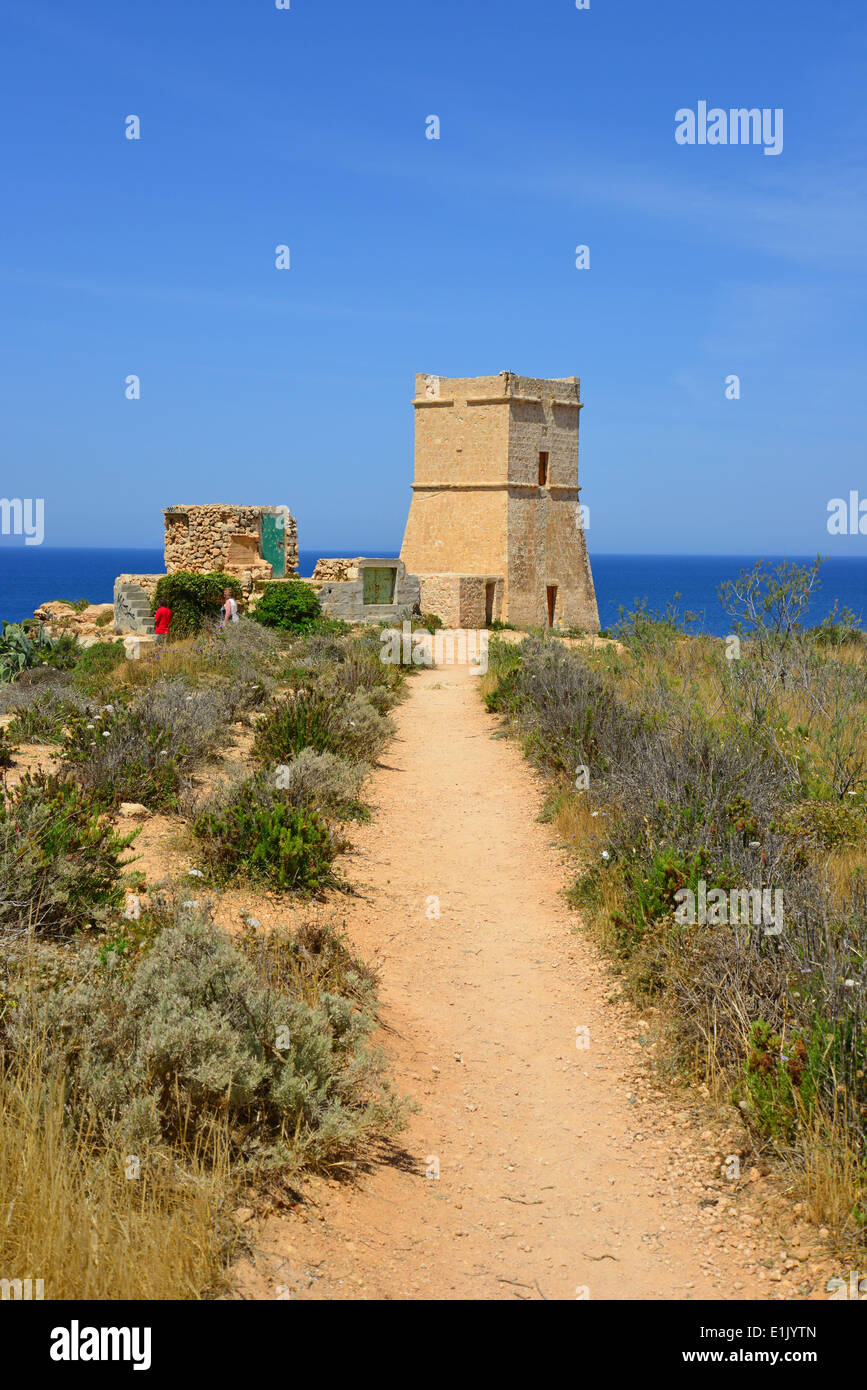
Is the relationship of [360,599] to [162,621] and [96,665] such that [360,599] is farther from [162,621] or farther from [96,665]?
[96,665]

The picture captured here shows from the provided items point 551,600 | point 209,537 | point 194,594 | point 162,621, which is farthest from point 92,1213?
point 551,600

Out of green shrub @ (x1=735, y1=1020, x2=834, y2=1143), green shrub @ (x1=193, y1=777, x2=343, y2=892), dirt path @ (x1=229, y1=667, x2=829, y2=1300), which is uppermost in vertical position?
green shrub @ (x1=193, y1=777, x2=343, y2=892)

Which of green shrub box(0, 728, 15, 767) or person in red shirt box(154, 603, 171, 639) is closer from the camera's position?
green shrub box(0, 728, 15, 767)

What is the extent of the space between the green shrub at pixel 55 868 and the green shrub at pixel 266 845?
0.76 m

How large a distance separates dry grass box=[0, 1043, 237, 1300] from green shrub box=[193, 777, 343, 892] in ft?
10.1

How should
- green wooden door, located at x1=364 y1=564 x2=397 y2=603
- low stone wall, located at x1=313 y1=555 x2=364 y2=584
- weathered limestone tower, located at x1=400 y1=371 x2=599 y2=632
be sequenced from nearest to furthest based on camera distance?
1. low stone wall, located at x1=313 y1=555 x2=364 y2=584
2. green wooden door, located at x1=364 y1=564 x2=397 y2=603
3. weathered limestone tower, located at x1=400 y1=371 x2=599 y2=632

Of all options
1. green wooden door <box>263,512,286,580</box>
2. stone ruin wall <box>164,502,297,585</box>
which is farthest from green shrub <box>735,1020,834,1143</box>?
green wooden door <box>263,512,286,580</box>

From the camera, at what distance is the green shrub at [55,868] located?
175 inches

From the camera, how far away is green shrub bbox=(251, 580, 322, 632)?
21.3 metres

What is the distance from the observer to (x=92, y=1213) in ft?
8.59

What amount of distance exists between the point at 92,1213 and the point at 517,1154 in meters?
1.93

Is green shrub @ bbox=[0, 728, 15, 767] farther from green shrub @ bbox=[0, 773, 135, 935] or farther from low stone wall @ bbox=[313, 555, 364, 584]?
low stone wall @ bbox=[313, 555, 364, 584]

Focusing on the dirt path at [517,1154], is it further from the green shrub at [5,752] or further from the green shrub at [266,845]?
the green shrub at [5,752]

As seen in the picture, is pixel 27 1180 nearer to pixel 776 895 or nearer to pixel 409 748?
pixel 776 895
